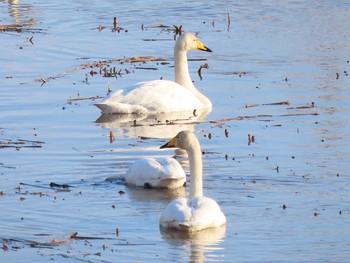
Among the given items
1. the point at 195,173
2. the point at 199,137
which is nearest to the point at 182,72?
the point at 199,137

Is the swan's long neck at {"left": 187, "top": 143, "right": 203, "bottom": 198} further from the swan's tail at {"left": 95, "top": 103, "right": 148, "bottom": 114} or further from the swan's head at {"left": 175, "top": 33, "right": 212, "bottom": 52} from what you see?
the swan's head at {"left": 175, "top": 33, "right": 212, "bottom": 52}

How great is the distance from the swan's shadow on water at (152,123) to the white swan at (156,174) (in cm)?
251

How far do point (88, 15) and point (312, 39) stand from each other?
5.84 meters

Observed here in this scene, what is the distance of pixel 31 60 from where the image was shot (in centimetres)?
1895

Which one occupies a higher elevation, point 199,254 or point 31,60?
point 31,60

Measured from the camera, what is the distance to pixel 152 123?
14.7 metres

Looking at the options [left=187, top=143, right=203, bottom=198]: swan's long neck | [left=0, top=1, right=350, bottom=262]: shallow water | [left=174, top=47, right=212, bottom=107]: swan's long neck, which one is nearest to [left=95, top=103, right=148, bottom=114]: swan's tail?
[left=0, top=1, right=350, bottom=262]: shallow water

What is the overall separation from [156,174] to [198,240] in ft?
5.70

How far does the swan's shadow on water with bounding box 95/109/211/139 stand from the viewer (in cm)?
1400

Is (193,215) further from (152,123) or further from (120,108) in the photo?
(120,108)

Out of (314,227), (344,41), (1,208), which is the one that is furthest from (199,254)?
(344,41)

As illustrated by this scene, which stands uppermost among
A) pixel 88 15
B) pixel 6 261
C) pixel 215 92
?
pixel 88 15

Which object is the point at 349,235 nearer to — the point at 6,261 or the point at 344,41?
the point at 6,261

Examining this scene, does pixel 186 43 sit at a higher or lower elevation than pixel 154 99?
higher
